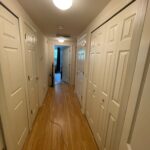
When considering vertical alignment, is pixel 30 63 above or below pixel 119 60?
below

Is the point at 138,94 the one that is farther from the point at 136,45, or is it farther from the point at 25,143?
the point at 25,143

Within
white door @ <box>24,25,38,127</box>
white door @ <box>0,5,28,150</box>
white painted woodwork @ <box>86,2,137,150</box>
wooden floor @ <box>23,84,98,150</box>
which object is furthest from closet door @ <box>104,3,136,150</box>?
white door @ <box>24,25,38,127</box>

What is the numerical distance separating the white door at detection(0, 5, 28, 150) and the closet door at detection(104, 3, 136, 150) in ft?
4.21

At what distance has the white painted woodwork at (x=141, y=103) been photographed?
50 centimetres

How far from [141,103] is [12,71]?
56.2 inches

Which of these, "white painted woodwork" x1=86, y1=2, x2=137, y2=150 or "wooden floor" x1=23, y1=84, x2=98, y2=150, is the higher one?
"white painted woodwork" x1=86, y1=2, x2=137, y2=150

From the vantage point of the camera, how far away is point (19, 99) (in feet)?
4.83

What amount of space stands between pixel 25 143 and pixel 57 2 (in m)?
2.23

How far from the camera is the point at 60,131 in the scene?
6.48 ft

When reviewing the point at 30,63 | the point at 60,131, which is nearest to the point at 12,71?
the point at 30,63

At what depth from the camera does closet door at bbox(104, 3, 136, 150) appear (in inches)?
37.7

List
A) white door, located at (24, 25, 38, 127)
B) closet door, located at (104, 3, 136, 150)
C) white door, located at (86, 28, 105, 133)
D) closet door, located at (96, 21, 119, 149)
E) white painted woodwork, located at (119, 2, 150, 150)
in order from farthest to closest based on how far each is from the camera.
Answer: white door, located at (24, 25, 38, 127) → white door, located at (86, 28, 105, 133) → closet door, located at (96, 21, 119, 149) → closet door, located at (104, 3, 136, 150) → white painted woodwork, located at (119, 2, 150, 150)

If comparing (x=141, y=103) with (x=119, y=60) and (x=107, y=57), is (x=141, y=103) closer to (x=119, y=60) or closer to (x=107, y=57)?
(x=119, y=60)

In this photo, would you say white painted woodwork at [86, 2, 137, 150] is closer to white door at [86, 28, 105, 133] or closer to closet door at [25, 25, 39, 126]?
white door at [86, 28, 105, 133]
